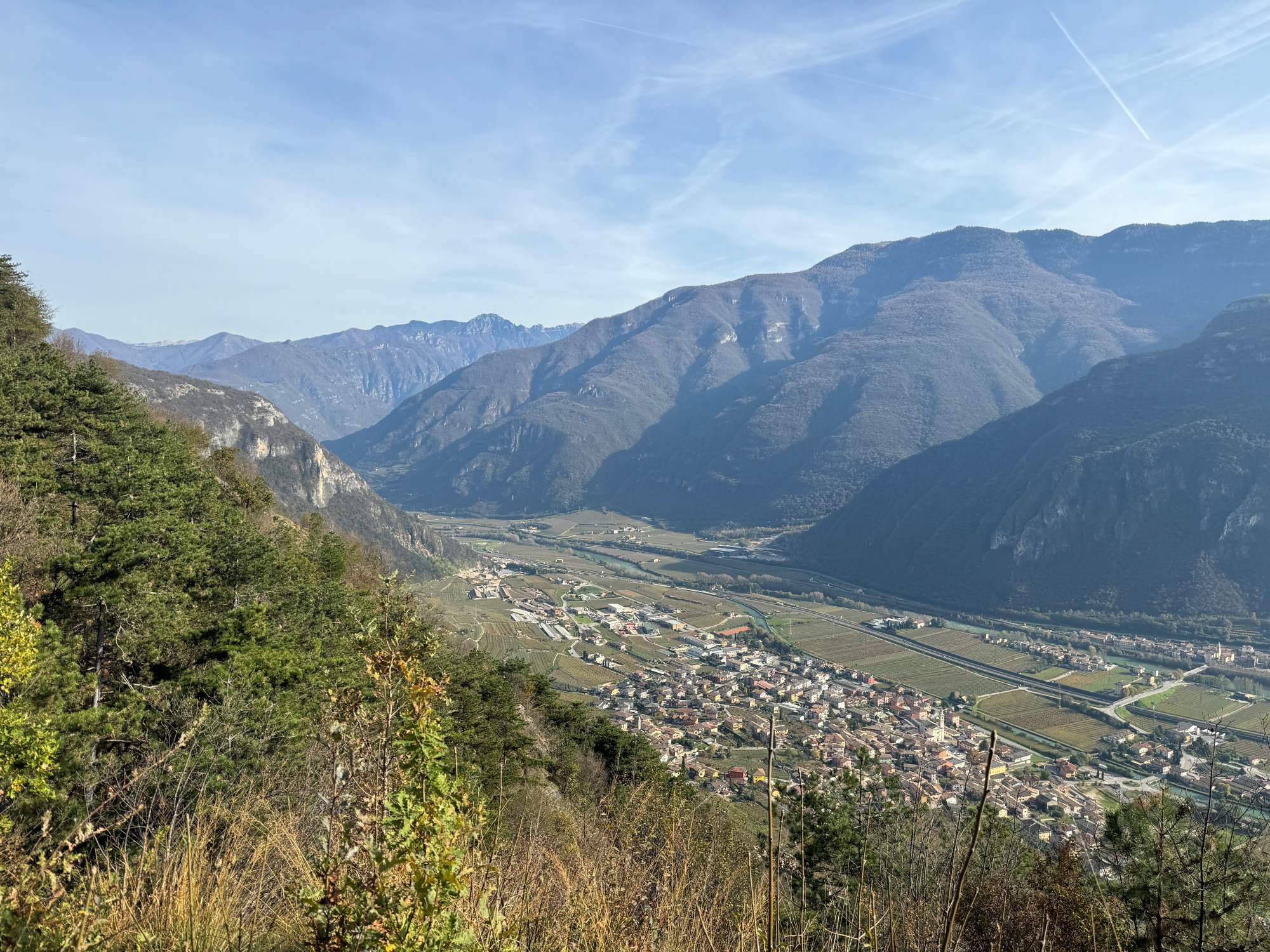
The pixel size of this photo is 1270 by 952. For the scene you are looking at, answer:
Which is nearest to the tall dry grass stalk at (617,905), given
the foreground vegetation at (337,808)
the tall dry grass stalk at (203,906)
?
the foreground vegetation at (337,808)

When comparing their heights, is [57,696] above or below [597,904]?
below

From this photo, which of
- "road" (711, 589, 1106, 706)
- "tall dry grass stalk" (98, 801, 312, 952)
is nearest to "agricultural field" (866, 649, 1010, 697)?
"road" (711, 589, 1106, 706)

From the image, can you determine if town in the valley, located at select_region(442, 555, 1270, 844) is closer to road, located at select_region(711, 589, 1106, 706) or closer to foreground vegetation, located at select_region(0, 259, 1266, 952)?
foreground vegetation, located at select_region(0, 259, 1266, 952)

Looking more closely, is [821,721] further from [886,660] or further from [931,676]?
[886,660]

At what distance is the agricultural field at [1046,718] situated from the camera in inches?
1238

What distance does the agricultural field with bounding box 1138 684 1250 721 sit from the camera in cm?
3366

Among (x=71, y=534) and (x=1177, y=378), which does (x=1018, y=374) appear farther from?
(x=71, y=534)

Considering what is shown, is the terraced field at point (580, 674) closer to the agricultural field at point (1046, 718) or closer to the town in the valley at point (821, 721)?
the town in the valley at point (821, 721)

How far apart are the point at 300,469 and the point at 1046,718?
68.5 m

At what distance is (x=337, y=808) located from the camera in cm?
200

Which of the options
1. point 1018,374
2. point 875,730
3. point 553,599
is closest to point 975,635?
point 875,730

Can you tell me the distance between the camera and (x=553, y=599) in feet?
207

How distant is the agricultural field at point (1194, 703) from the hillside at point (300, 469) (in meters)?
56.1

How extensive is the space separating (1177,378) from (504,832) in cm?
10772
